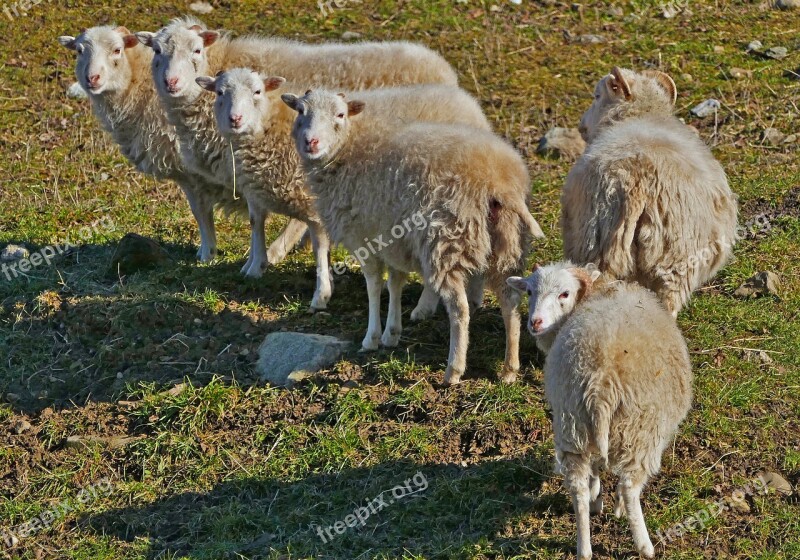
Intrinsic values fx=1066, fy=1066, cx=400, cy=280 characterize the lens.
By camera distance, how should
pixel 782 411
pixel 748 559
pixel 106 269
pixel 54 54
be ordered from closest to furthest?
pixel 748 559
pixel 782 411
pixel 106 269
pixel 54 54

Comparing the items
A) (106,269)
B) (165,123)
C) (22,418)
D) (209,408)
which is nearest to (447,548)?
(209,408)

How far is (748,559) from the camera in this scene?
5.00 metres

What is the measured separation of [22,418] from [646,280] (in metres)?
3.77

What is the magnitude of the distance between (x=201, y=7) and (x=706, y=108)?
20.3ft

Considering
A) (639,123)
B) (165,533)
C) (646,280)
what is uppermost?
(639,123)

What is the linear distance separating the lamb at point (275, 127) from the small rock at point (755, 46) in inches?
215

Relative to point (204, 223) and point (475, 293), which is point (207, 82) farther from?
point (475, 293)

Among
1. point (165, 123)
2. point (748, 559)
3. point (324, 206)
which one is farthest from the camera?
point (165, 123)

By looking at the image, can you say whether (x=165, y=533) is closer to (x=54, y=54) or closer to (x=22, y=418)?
(x=22, y=418)

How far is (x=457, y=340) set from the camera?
245 inches

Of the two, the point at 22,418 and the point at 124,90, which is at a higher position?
the point at 124,90

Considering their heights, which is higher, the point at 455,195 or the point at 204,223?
the point at 455,195

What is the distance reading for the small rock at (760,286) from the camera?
23.5 ft

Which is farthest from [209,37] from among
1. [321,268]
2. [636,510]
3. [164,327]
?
[636,510]
